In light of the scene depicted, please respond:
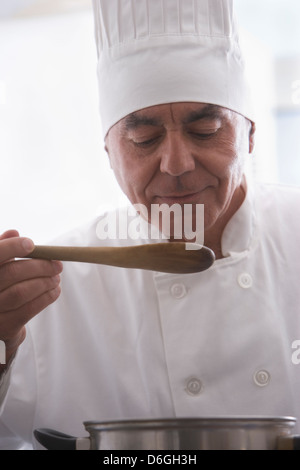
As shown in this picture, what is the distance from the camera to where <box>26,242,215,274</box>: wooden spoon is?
2.89 ft

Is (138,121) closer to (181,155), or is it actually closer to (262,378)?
(181,155)

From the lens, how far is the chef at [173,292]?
3.64 ft

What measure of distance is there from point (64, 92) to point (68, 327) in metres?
1.09

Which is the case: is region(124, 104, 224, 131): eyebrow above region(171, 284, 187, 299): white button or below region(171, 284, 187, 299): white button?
above

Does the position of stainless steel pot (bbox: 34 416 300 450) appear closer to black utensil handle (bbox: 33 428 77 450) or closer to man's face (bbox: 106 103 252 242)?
black utensil handle (bbox: 33 428 77 450)

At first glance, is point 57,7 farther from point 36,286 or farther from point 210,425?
point 210,425

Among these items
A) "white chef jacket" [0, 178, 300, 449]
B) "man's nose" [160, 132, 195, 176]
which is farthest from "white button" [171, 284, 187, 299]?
"man's nose" [160, 132, 195, 176]

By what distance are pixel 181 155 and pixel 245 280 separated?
29 centimetres

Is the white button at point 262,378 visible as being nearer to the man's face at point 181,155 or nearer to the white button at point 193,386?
the white button at point 193,386

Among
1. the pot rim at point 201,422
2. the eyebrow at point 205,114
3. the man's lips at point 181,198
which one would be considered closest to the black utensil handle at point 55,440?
the pot rim at point 201,422

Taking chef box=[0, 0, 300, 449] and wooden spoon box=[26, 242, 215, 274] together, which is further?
chef box=[0, 0, 300, 449]

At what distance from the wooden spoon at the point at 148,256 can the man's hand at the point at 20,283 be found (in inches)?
0.9

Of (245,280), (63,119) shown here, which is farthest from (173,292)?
(63,119)

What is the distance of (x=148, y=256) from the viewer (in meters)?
0.90
